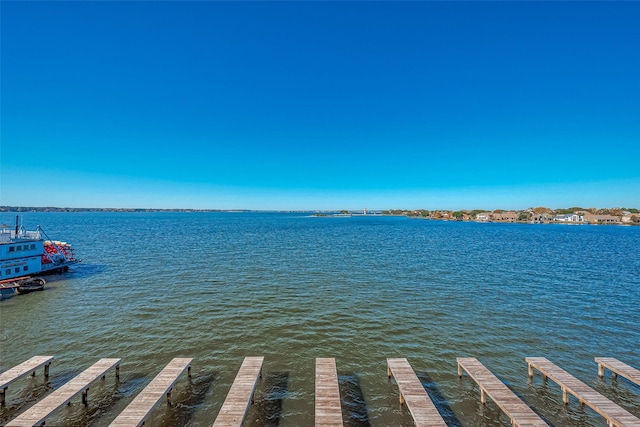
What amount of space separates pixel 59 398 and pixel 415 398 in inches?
556

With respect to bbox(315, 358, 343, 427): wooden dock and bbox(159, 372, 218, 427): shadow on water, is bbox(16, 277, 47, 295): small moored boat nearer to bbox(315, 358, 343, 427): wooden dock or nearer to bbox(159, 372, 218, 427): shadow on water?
bbox(159, 372, 218, 427): shadow on water

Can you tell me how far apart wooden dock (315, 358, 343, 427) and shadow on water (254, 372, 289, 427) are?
197cm

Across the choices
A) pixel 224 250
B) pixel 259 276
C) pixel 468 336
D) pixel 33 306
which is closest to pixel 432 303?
pixel 468 336

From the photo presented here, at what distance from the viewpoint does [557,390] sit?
45.2 feet

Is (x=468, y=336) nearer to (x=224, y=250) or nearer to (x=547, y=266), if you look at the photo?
(x=547, y=266)

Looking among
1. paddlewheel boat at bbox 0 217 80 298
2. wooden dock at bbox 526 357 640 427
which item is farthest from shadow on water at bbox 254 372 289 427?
paddlewheel boat at bbox 0 217 80 298

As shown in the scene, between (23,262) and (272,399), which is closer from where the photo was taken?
(272,399)

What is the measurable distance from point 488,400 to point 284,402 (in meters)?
9.33

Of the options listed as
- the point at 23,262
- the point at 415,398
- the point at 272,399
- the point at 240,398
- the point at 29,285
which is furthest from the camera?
the point at 23,262

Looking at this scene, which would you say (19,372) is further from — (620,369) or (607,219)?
(607,219)

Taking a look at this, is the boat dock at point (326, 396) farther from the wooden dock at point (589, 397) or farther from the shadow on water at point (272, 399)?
the shadow on water at point (272, 399)

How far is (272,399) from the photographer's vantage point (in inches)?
515

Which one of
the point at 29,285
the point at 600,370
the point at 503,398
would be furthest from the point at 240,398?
the point at 29,285

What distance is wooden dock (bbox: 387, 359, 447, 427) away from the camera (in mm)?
10234
